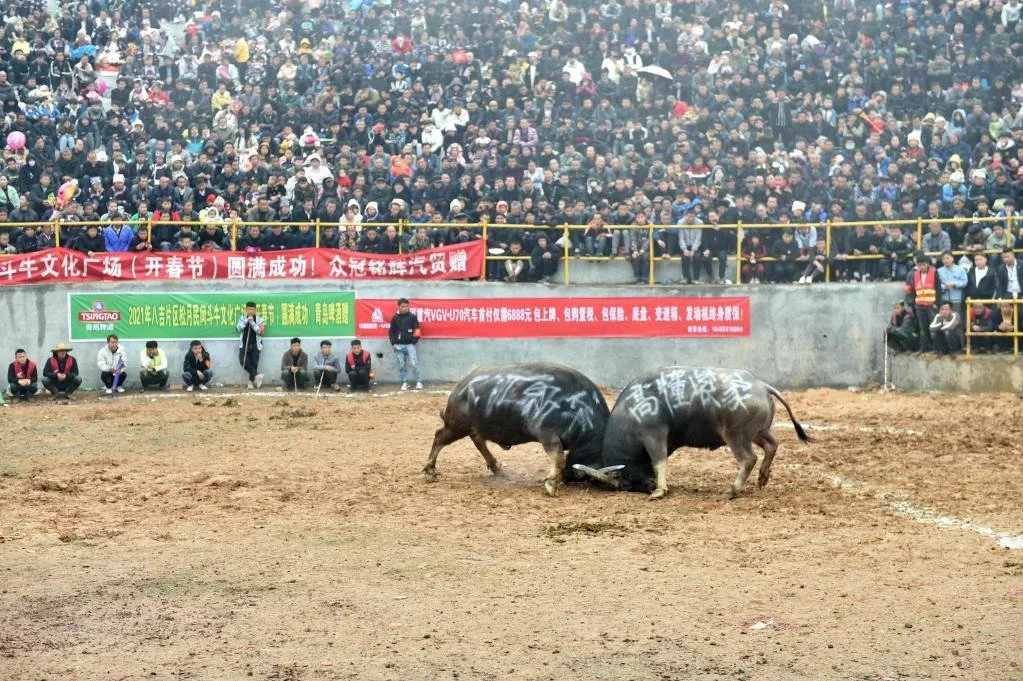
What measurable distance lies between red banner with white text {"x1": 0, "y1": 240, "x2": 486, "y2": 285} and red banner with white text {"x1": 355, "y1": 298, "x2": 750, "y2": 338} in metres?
0.64

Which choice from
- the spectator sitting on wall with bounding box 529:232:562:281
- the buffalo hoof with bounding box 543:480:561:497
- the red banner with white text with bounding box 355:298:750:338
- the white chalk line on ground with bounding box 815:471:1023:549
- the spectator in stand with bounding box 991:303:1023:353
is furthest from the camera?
the spectator sitting on wall with bounding box 529:232:562:281

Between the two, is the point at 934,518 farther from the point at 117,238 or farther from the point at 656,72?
the point at 656,72

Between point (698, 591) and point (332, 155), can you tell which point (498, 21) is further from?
point (698, 591)

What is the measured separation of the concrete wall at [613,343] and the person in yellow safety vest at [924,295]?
136cm

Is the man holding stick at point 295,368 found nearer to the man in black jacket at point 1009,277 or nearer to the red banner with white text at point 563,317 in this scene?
the red banner with white text at point 563,317

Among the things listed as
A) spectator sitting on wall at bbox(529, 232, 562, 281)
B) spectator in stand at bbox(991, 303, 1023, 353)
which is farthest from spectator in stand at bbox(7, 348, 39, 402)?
spectator in stand at bbox(991, 303, 1023, 353)

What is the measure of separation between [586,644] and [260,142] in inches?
795

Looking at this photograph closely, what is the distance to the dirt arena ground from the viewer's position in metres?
8.38

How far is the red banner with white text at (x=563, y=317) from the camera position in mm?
24047

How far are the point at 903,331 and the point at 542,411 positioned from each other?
1109cm

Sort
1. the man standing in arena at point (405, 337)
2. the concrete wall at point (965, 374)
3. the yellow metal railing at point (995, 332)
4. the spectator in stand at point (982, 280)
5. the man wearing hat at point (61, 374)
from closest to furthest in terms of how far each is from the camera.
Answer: the concrete wall at point (965, 374), the yellow metal railing at point (995, 332), the spectator in stand at point (982, 280), the man wearing hat at point (61, 374), the man standing in arena at point (405, 337)

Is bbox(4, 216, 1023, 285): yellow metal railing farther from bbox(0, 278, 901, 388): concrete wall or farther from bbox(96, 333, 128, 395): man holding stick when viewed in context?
bbox(96, 333, 128, 395): man holding stick

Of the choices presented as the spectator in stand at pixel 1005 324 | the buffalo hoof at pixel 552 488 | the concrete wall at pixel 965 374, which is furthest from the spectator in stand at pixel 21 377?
the spectator in stand at pixel 1005 324

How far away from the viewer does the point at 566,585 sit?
10016 mm
